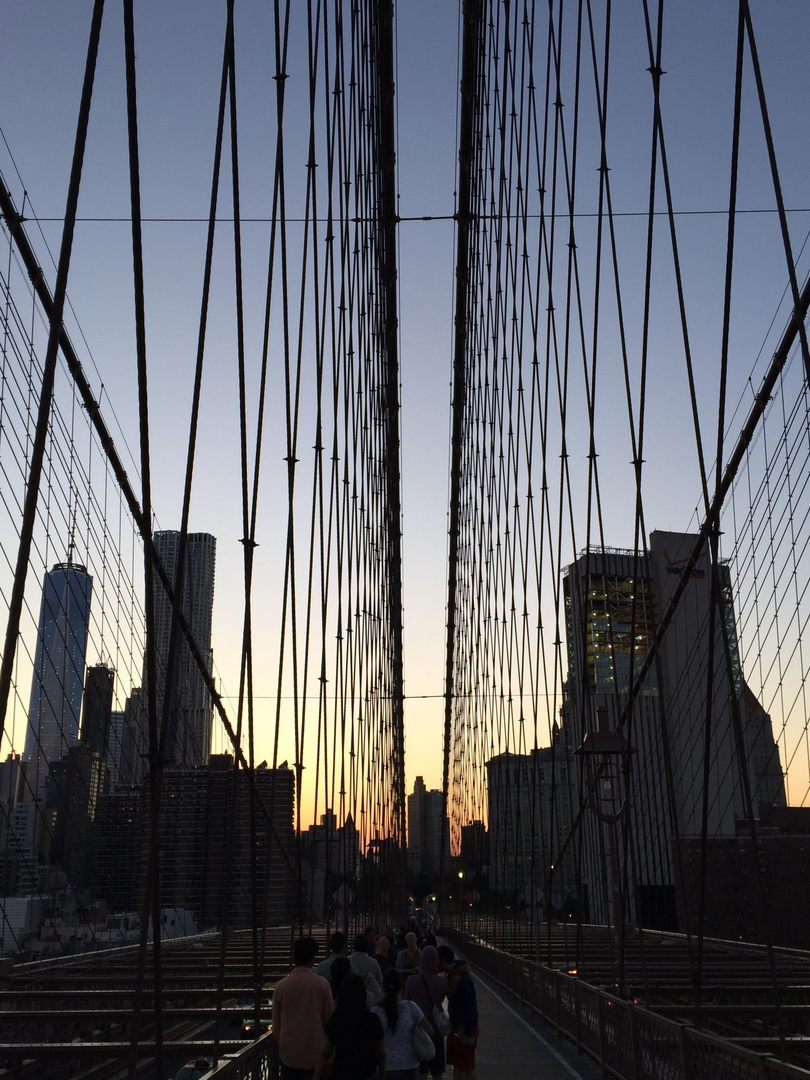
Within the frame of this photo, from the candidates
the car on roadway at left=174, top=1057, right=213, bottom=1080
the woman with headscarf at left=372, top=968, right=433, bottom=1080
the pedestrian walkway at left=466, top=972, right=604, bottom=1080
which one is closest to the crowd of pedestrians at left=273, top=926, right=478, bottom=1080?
the woman with headscarf at left=372, top=968, right=433, bottom=1080

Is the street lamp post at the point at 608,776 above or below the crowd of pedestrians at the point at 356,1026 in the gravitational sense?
above

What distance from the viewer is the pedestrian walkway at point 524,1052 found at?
6598 millimetres

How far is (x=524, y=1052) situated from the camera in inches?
302

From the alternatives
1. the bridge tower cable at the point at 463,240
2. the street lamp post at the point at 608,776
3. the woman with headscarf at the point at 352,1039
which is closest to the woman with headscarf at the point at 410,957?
the street lamp post at the point at 608,776

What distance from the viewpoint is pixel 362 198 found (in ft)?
52.7

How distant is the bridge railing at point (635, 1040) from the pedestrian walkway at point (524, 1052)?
4.1 inches

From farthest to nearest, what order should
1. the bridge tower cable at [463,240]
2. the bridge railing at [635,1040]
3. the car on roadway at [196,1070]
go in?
the bridge tower cable at [463,240]
the car on roadway at [196,1070]
the bridge railing at [635,1040]

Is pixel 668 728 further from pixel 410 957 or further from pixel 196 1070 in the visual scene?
pixel 196 1070

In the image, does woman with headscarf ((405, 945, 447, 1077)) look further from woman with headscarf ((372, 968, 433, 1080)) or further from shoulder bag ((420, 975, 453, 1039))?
woman with headscarf ((372, 968, 433, 1080))

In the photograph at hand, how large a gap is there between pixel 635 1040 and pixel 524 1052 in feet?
7.28

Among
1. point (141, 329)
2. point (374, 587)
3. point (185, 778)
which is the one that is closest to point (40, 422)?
point (141, 329)

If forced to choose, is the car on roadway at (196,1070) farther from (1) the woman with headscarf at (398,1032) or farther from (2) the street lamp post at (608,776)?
(2) the street lamp post at (608,776)

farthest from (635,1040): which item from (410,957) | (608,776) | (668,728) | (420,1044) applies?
(668,728)

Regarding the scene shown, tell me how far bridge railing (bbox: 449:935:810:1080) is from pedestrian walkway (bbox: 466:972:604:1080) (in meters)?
0.10
